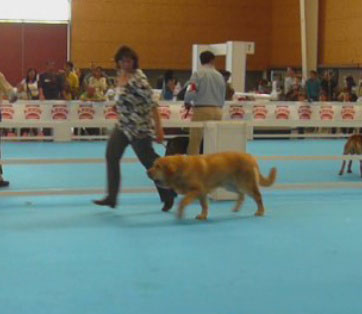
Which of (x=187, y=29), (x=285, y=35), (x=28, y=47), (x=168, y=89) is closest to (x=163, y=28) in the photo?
(x=187, y=29)

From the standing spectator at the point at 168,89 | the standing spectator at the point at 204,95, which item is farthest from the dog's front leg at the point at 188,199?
the standing spectator at the point at 168,89

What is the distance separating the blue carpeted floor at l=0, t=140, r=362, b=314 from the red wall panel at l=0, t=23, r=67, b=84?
1792 cm

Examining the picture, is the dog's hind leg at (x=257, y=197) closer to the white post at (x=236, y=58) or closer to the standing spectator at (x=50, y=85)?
the white post at (x=236, y=58)

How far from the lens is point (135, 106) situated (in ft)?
22.3

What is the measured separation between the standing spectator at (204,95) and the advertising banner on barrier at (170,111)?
171 inches

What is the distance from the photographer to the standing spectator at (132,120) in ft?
22.2

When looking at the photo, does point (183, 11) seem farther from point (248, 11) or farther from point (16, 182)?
point (16, 182)

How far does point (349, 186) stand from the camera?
8.75 m

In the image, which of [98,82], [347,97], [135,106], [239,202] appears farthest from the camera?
[347,97]

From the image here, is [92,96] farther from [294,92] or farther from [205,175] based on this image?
[205,175]

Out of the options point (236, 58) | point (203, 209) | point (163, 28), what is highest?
point (163, 28)

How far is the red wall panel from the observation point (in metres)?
24.8

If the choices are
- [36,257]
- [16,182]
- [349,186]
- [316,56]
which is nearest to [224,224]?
[36,257]

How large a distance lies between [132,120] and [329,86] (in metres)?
15.1
